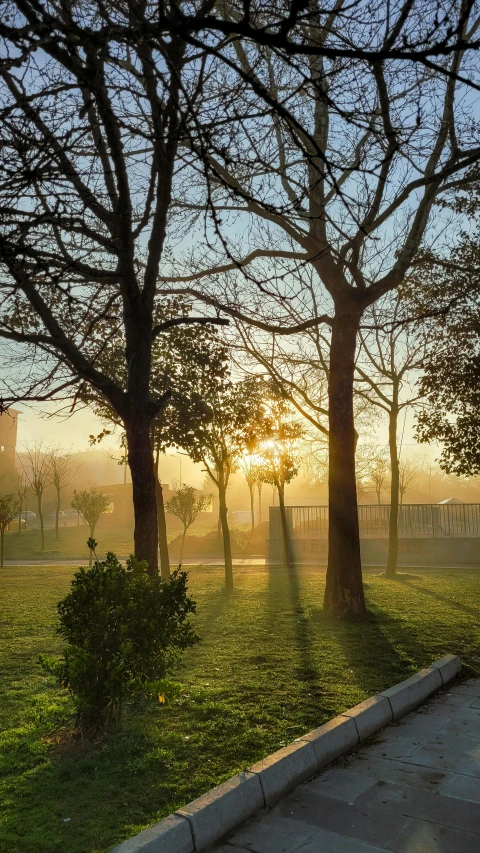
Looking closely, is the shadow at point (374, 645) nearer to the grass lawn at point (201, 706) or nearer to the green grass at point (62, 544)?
the grass lawn at point (201, 706)

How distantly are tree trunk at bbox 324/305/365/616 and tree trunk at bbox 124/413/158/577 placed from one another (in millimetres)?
4141

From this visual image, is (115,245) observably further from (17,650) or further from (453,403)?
(453,403)

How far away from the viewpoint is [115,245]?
7.15 metres

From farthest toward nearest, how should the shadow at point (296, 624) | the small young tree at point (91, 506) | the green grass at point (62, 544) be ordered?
the green grass at point (62, 544), the small young tree at point (91, 506), the shadow at point (296, 624)

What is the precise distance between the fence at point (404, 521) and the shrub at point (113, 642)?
1973cm

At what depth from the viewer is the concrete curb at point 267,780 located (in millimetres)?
3184

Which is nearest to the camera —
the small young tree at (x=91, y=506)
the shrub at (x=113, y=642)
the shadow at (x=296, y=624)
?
the shrub at (x=113, y=642)

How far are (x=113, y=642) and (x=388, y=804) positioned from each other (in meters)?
2.03

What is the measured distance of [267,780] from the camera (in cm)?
384

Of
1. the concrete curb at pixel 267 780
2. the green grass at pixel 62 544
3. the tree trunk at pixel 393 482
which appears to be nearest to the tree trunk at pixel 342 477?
the concrete curb at pixel 267 780

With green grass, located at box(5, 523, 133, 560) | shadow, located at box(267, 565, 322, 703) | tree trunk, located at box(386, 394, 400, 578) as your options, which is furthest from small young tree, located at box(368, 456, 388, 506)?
shadow, located at box(267, 565, 322, 703)

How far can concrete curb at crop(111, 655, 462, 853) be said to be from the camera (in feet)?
10.4

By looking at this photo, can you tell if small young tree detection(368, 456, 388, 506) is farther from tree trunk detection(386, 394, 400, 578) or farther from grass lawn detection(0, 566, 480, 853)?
grass lawn detection(0, 566, 480, 853)

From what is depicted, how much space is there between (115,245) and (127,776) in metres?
5.13
